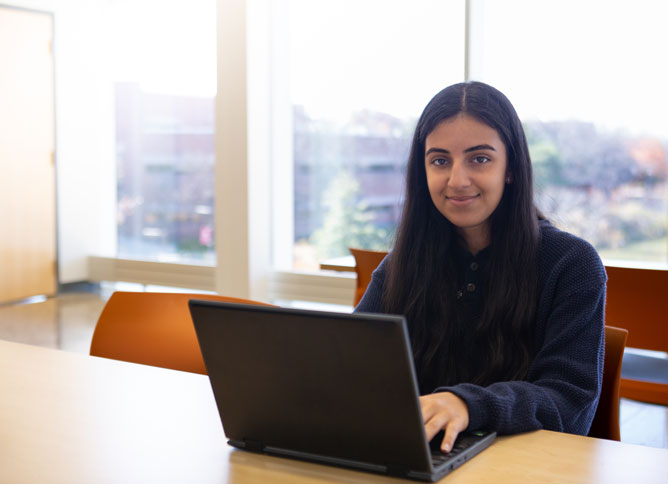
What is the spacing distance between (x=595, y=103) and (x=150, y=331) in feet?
11.8

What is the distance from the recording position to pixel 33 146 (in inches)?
253

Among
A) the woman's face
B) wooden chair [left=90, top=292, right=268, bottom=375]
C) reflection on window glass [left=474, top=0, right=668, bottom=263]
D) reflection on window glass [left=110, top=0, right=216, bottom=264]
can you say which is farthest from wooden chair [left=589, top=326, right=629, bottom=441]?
reflection on window glass [left=110, top=0, right=216, bottom=264]

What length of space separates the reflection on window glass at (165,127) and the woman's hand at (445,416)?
550 centimetres

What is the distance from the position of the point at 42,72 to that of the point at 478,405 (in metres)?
6.22

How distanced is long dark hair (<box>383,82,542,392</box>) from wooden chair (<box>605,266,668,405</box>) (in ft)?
4.04

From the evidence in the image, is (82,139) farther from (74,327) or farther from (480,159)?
(480,159)

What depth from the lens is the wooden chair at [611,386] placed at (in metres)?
1.35

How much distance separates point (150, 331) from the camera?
1.77 m

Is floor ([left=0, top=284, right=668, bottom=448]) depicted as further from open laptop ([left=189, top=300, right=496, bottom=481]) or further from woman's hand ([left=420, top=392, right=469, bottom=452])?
open laptop ([left=189, top=300, right=496, bottom=481])

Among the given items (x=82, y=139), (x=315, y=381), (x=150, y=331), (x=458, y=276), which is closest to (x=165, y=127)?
(x=82, y=139)

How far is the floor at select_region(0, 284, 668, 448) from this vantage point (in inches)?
132

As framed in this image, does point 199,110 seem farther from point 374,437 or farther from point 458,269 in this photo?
point 374,437

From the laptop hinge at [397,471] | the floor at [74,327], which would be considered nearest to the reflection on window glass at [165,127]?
the floor at [74,327]

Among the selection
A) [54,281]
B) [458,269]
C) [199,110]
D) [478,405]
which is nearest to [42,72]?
[199,110]
